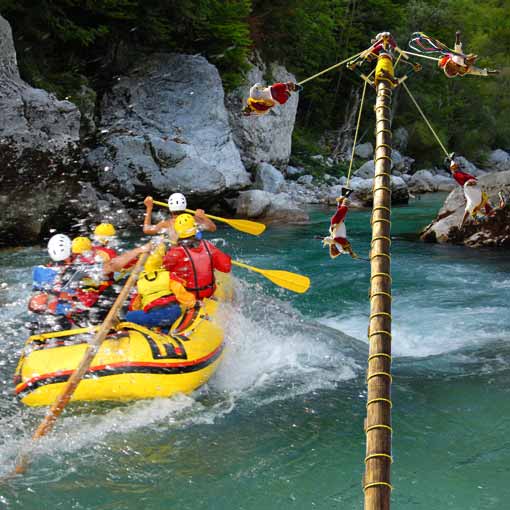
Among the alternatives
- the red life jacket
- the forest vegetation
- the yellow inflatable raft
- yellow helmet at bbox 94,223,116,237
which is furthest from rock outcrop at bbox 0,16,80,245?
the yellow inflatable raft

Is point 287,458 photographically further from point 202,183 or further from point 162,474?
point 202,183

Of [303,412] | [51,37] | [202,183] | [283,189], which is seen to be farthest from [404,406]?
[283,189]

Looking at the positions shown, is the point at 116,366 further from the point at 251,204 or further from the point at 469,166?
the point at 469,166

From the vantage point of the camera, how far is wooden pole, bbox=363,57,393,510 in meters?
1.65

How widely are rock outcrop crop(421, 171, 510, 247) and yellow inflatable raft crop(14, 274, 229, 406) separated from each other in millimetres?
7758

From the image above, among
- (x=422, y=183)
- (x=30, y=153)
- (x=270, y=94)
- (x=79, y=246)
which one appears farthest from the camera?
(x=422, y=183)

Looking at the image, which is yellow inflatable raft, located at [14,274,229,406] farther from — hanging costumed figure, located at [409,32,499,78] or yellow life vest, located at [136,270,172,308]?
hanging costumed figure, located at [409,32,499,78]

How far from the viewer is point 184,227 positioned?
541 cm

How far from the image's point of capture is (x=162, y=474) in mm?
3805

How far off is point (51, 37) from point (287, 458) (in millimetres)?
12014

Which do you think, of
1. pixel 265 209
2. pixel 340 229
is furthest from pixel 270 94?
pixel 265 209

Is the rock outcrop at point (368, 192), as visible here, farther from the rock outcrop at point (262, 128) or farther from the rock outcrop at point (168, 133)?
the rock outcrop at point (168, 133)

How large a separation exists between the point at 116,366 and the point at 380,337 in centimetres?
310

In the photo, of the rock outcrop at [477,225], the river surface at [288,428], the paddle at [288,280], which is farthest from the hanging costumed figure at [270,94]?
the rock outcrop at [477,225]
